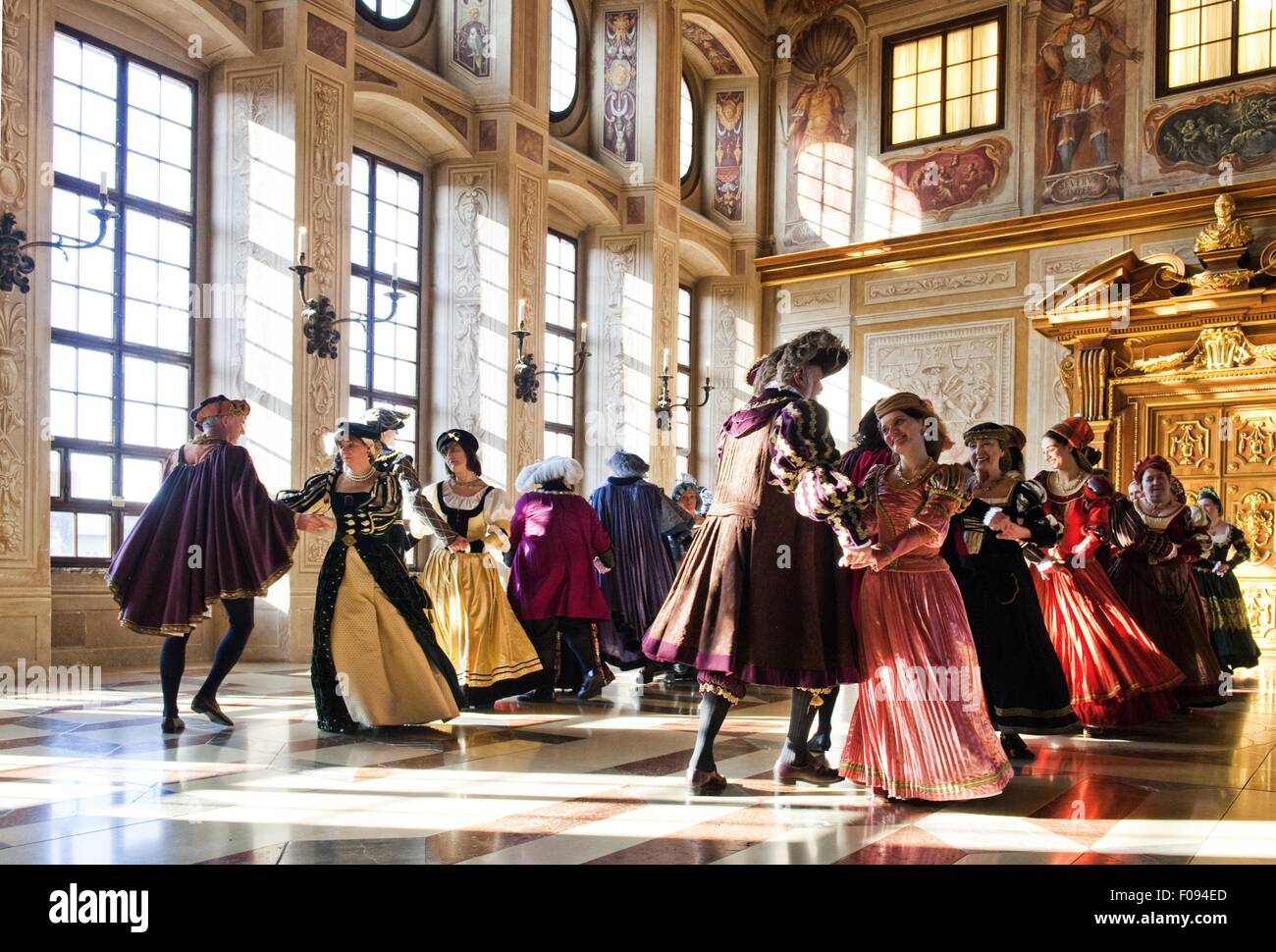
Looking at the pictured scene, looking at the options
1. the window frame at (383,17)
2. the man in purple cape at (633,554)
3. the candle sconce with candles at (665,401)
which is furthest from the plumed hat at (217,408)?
the candle sconce with candles at (665,401)

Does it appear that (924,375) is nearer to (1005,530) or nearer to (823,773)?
(1005,530)

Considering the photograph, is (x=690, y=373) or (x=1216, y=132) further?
(x=690, y=373)

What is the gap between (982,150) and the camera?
13.1 meters

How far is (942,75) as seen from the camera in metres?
13.6

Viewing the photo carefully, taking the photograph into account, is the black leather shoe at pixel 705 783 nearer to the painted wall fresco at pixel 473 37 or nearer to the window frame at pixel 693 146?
the painted wall fresco at pixel 473 37

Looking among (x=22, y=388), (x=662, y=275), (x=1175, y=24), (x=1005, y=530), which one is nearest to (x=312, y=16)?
(x=22, y=388)

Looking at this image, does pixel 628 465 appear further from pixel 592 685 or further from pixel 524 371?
pixel 524 371

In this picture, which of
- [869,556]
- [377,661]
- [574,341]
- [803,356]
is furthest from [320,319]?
[869,556]

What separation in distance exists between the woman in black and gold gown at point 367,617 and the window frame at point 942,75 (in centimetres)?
1039

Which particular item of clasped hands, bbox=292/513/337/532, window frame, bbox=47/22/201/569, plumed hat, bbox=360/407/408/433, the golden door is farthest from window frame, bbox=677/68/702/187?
clasped hands, bbox=292/513/337/532

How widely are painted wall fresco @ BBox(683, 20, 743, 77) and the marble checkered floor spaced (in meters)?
10.8

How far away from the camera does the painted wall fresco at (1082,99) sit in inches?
482

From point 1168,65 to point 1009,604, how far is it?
974 cm

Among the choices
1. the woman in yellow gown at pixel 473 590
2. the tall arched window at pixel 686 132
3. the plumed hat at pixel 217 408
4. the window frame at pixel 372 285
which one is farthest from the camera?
the tall arched window at pixel 686 132
